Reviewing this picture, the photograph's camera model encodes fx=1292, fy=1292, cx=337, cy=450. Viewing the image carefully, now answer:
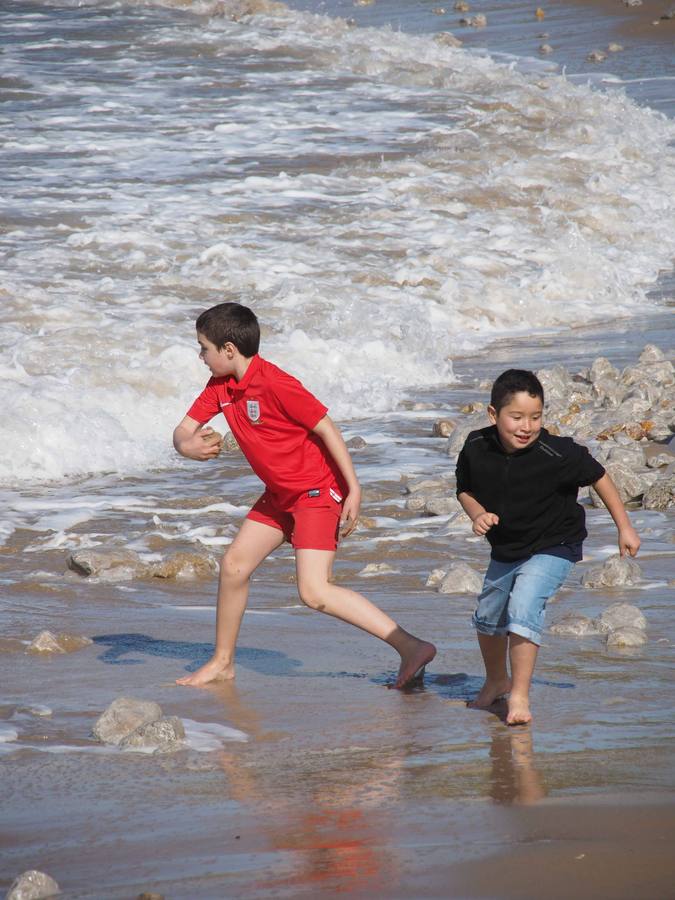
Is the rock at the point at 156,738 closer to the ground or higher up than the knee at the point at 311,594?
closer to the ground

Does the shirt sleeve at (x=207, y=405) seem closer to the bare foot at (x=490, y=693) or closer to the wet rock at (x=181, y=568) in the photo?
the bare foot at (x=490, y=693)

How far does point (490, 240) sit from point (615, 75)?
16.9 metres

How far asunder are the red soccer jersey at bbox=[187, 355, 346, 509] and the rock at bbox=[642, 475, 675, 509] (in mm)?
2790

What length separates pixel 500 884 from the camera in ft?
8.42

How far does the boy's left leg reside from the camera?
4.43m

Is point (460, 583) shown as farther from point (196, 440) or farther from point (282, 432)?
point (196, 440)

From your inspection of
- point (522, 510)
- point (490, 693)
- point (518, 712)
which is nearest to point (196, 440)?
point (522, 510)

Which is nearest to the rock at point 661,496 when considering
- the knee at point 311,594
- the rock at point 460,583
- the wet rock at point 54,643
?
the rock at point 460,583

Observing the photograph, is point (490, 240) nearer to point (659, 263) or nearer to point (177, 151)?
point (659, 263)

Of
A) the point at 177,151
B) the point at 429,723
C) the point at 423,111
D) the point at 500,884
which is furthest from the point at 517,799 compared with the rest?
the point at 423,111

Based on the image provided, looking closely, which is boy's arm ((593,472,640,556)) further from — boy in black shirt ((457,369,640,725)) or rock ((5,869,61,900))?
rock ((5,869,61,900))

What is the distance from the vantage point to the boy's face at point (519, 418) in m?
4.02

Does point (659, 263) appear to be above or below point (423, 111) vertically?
below

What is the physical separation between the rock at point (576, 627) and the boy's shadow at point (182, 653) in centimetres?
101
